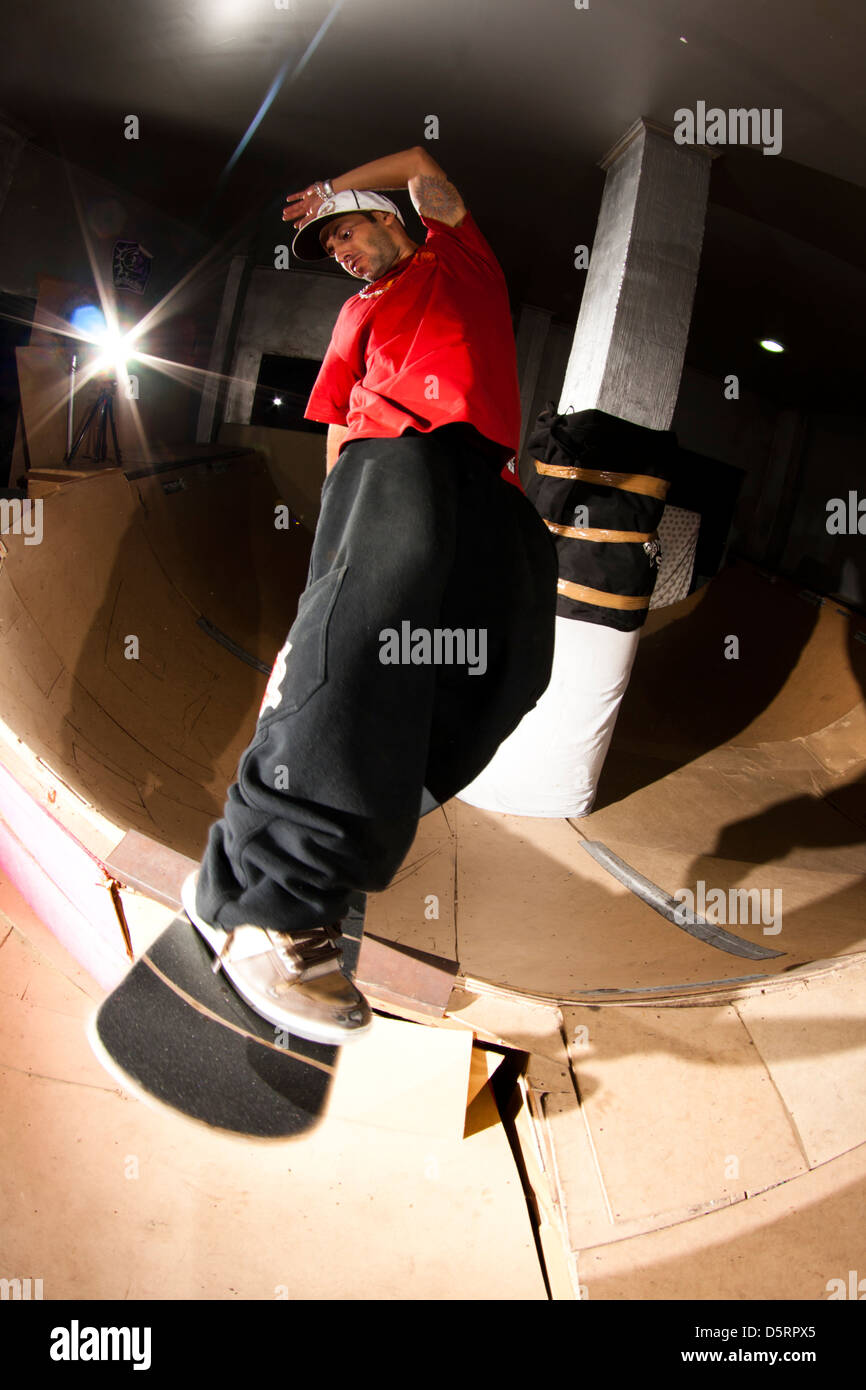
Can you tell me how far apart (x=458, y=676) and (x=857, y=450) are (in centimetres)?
957

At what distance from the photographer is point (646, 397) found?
275 centimetres

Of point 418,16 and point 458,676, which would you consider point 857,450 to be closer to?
point 418,16

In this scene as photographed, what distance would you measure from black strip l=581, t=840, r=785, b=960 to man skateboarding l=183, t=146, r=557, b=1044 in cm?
111

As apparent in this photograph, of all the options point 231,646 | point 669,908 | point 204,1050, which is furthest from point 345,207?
point 231,646

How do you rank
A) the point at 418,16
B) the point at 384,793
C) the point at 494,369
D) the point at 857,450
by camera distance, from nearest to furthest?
the point at 384,793 < the point at 494,369 < the point at 418,16 < the point at 857,450

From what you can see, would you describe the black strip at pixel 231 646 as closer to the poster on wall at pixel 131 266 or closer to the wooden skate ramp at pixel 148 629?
the wooden skate ramp at pixel 148 629

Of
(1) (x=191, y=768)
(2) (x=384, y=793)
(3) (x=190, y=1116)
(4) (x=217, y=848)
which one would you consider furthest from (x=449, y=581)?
(1) (x=191, y=768)

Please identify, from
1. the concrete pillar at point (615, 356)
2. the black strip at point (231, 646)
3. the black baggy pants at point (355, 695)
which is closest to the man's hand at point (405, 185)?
the black baggy pants at point (355, 695)

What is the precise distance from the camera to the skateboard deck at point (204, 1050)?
126 centimetres

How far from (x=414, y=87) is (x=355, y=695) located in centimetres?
247

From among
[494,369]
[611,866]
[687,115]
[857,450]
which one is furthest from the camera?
[857,450]

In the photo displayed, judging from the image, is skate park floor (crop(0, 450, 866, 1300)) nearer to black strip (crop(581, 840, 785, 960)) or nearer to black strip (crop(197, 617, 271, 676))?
black strip (crop(581, 840, 785, 960))
